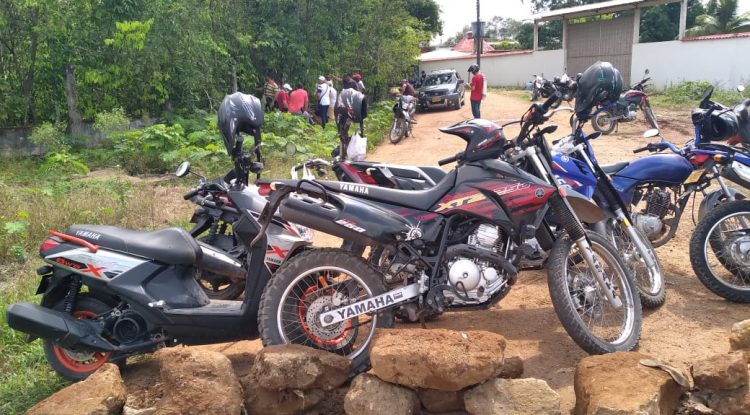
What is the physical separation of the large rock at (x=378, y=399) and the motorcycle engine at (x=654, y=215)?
3.20m

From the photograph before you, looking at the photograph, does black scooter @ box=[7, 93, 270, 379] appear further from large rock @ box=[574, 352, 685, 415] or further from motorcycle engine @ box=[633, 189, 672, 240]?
motorcycle engine @ box=[633, 189, 672, 240]

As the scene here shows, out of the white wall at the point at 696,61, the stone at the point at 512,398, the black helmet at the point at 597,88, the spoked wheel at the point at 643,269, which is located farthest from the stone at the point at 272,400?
the white wall at the point at 696,61

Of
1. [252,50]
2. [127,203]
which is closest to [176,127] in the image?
[127,203]

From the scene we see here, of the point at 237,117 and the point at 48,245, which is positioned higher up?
the point at 237,117

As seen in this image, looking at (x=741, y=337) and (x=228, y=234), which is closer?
(x=741, y=337)

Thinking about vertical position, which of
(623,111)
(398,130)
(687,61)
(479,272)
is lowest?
(398,130)

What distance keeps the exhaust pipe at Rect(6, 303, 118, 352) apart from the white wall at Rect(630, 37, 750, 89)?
23068 millimetres

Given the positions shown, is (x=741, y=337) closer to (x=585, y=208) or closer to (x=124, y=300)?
(x=585, y=208)

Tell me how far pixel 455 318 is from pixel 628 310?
1243 millimetres

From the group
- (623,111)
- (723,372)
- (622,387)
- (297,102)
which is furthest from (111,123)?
(623,111)

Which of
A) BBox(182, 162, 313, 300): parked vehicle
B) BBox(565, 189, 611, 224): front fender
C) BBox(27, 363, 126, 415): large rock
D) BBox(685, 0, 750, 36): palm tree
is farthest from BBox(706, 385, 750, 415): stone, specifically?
Result: BBox(685, 0, 750, 36): palm tree

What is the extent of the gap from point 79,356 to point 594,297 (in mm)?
3147

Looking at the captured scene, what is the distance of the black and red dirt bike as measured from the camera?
3344 mm

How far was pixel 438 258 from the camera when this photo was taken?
3.46 m
